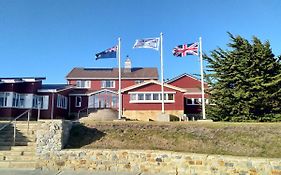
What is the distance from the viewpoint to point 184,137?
1404cm

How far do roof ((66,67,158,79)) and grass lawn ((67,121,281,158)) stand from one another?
27868mm

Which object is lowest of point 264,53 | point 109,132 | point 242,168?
point 242,168

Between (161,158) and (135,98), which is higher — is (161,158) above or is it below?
below

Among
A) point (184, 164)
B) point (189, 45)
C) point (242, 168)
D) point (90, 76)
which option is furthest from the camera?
point (90, 76)

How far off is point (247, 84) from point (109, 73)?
27367 mm

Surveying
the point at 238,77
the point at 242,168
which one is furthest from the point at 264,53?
the point at 242,168

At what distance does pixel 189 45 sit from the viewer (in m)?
22.8

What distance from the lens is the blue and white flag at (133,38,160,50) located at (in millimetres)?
23328

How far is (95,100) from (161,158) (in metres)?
27.0

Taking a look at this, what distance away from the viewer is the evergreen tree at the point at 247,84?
65.8 feet

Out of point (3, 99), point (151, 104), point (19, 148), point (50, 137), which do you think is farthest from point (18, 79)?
point (50, 137)

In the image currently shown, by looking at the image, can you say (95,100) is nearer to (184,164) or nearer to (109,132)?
(109,132)

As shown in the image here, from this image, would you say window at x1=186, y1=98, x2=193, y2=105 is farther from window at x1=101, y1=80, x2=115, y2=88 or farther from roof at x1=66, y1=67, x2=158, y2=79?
window at x1=101, y1=80, x2=115, y2=88

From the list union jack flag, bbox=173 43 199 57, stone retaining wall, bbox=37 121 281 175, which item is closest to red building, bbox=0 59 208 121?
union jack flag, bbox=173 43 199 57
